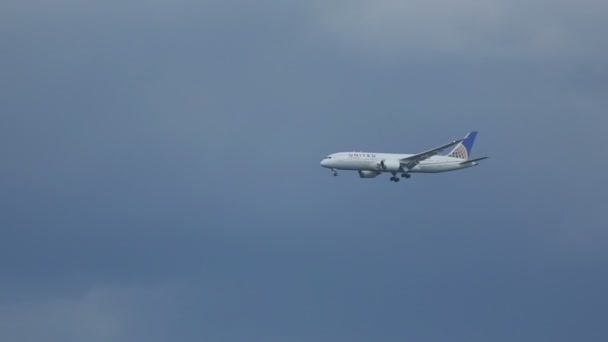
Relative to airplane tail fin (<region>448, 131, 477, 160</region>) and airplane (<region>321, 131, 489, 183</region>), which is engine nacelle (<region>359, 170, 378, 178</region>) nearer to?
airplane (<region>321, 131, 489, 183</region>)

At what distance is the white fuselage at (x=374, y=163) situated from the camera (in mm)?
175000

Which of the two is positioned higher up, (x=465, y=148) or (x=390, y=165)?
(x=465, y=148)

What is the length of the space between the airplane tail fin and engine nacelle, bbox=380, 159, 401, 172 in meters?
11.6

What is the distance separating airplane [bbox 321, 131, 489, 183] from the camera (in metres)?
175

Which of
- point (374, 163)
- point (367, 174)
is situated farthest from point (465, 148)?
point (374, 163)

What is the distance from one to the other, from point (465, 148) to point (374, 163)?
57.7 ft

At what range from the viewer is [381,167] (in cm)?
17738

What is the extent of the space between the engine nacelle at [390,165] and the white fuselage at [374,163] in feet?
1.01

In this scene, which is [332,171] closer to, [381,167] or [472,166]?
[381,167]

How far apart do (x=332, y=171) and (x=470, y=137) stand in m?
23.8

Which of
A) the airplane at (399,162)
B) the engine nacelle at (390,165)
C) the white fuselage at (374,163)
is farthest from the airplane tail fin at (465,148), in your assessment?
the engine nacelle at (390,165)

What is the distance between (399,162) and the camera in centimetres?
17862

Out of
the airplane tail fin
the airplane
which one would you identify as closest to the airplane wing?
the airplane

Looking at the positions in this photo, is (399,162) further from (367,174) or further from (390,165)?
(367,174)
